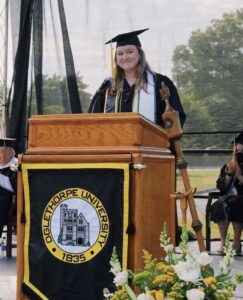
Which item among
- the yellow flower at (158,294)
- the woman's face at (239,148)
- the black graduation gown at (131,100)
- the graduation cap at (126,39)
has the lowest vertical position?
the yellow flower at (158,294)

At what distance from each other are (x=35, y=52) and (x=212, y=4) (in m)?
1.96

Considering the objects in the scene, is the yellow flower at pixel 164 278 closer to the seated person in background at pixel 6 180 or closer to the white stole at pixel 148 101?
the white stole at pixel 148 101

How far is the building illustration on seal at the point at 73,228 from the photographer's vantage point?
3.03 m

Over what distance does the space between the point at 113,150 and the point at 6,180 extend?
320 centimetres

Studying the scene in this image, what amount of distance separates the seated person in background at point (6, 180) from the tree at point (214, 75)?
1959mm

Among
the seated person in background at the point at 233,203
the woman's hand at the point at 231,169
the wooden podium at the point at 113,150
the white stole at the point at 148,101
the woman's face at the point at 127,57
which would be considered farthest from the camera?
the woman's hand at the point at 231,169

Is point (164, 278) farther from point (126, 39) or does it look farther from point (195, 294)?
point (126, 39)

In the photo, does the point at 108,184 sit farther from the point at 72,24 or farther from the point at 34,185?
the point at 72,24

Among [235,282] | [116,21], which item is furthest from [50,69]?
[235,282]

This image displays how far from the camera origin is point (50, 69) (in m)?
6.94

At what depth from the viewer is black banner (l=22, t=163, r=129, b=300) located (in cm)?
301

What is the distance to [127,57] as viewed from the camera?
4.05 meters

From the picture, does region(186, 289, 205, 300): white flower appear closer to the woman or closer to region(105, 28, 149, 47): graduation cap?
the woman

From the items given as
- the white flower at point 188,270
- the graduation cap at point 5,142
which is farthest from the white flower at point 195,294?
the graduation cap at point 5,142
